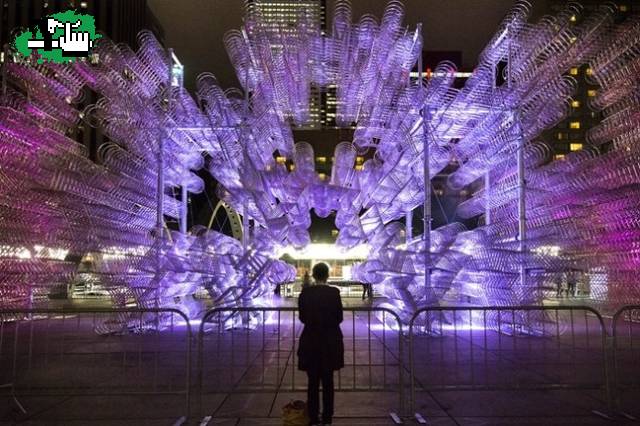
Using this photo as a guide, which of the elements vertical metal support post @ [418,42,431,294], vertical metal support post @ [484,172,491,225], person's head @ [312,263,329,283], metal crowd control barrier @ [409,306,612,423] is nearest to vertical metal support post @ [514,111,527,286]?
metal crowd control barrier @ [409,306,612,423]

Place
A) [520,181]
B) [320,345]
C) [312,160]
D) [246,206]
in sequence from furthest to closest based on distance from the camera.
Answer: [312,160]
[246,206]
[520,181]
[320,345]

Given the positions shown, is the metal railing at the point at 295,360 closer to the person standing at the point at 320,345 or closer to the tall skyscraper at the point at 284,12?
the person standing at the point at 320,345

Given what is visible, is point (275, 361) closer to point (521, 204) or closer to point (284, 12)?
point (521, 204)

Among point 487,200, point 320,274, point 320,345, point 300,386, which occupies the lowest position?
point 300,386

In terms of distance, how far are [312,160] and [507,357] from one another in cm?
681

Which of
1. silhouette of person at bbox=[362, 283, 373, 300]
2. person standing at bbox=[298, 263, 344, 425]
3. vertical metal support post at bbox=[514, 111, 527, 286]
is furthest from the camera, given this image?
silhouette of person at bbox=[362, 283, 373, 300]

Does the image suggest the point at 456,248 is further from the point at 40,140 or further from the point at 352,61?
the point at 40,140

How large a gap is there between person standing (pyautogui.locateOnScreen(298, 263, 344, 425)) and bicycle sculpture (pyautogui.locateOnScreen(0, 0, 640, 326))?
6896 millimetres

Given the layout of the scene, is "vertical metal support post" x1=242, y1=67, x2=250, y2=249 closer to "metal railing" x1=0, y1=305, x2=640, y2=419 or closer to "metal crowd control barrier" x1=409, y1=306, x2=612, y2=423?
"metal railing" x1=0, y1=305, x2=640, y2=419

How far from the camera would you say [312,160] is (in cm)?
Result: 1486

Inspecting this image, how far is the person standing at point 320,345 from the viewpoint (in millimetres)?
5902

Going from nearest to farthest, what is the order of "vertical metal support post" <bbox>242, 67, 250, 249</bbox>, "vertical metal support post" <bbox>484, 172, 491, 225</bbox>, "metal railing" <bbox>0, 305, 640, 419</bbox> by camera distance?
1. "metal railing" <bbox>0, 305, 640, 419</bbox>
2. "vertical metal support post" <bbox>242, 67, 250, 249</bbox>
3. "vertical metal support post" <bbox>484, 172, 491, 225</bbox>

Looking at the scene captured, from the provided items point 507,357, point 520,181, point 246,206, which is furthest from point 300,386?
point 520,181

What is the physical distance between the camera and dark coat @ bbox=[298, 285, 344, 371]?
5922 mm
